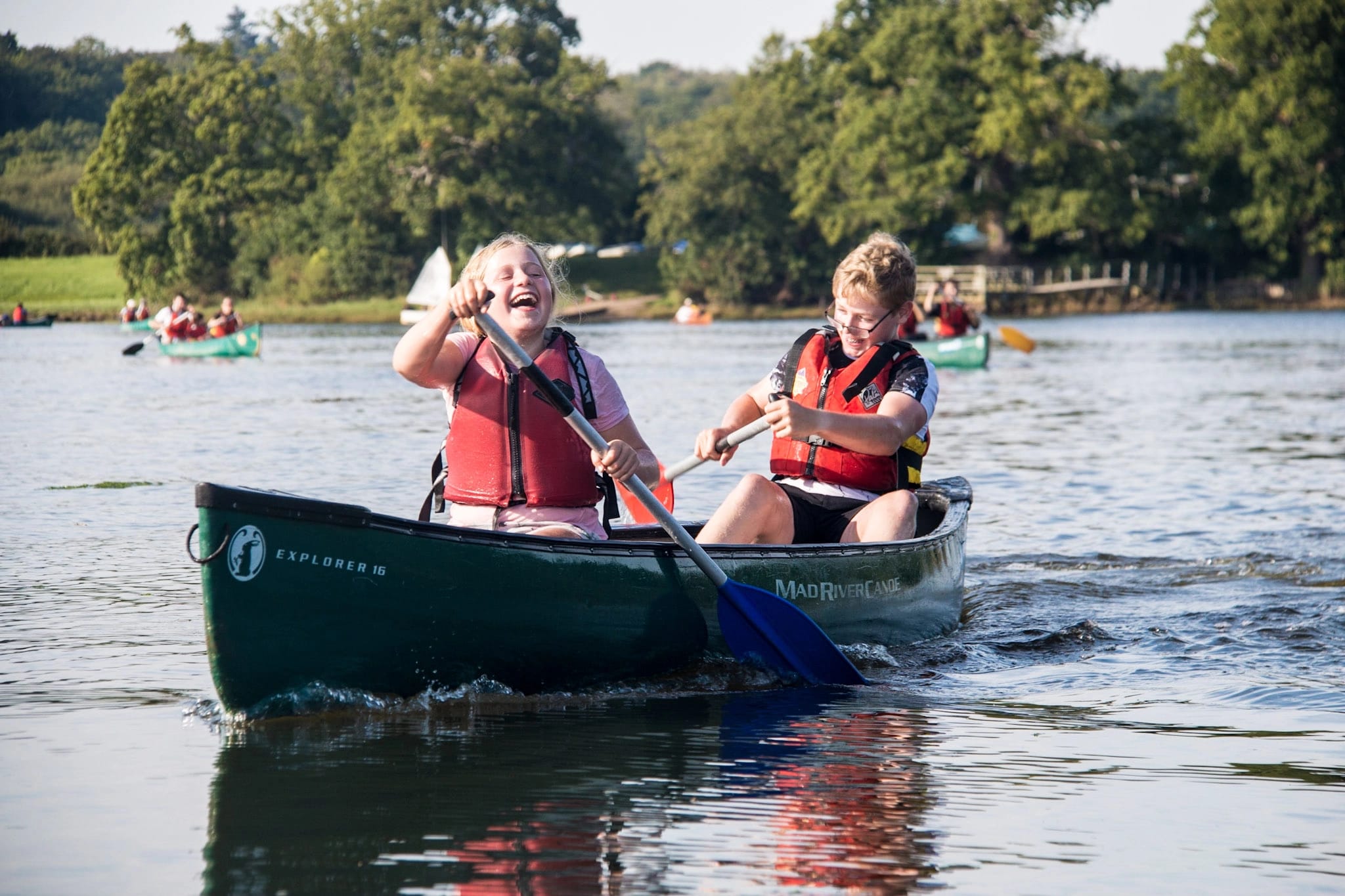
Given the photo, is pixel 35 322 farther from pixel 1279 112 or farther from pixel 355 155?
pixel 1279 112

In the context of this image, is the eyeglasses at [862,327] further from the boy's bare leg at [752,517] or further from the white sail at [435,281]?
the white sail at [435,281]

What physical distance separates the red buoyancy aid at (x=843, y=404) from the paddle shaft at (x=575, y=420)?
68cm

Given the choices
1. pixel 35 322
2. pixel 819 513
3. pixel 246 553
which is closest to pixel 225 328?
pixel 35 322

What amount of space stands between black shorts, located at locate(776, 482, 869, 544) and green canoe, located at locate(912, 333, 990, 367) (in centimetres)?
1684

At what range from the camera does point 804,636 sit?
16.3ft

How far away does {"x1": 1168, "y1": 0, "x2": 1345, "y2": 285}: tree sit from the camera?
48.7m

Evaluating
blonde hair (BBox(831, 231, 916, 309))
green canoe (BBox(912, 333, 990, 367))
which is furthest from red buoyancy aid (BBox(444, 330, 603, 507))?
green canoe (BBox(912, 333, 990, 367))

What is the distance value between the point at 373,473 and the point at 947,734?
22.6 ft

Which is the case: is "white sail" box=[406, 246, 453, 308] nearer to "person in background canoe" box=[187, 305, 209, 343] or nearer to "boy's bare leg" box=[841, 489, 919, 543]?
"boy's bare leg" box=[841, 489, 919, 543]

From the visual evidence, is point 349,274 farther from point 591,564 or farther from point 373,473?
point 591,564

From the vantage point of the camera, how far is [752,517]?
16.9 ft

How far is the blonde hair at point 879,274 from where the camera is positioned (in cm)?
505

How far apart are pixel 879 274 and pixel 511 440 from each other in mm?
1378

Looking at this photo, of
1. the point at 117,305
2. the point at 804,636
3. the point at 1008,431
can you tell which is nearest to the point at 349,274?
the point at 117,305
